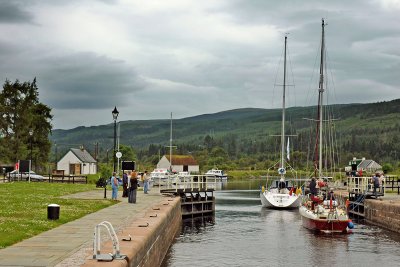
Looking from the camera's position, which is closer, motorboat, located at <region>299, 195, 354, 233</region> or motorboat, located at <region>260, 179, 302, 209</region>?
motorboat, located at <region>299, 195, 354, 233</region>

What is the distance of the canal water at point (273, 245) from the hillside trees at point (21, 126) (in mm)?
63246

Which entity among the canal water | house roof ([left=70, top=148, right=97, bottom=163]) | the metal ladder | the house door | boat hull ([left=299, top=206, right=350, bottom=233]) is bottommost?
the canal water

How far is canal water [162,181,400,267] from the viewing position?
2923cm

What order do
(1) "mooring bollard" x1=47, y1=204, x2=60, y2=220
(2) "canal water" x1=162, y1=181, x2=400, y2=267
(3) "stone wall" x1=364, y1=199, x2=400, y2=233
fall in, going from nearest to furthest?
1. (1) "mooring bollard" x1=47, y1=204, x2=60, y2=220
2. (2) "canal water" x1=162, y1=181, x2=400, y2=267
3. (3) "stone wall" x1=364, y1=199, x2=400, y2=233

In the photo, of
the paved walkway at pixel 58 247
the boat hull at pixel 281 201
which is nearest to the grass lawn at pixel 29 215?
the paved walkway at pixel 58 247

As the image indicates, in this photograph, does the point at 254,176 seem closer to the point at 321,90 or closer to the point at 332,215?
the point at 321,90

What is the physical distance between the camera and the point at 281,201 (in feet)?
206

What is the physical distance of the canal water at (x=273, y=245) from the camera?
95.9 ft

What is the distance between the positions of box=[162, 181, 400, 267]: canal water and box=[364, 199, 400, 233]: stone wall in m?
0.76

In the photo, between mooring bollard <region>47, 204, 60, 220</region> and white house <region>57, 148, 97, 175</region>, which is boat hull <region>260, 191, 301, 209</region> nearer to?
mooring bollard <region>47, 204, 60, 220</region>

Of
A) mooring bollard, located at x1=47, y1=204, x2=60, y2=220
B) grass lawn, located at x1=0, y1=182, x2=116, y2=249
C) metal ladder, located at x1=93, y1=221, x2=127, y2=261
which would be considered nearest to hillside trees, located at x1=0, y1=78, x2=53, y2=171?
grass lawn, located at x1=0, y1=182, x2=116, y2=249

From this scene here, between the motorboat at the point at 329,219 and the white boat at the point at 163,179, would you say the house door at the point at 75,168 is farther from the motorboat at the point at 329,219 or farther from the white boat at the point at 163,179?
the motorboat at the point at 329,219

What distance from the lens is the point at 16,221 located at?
2627 centimetres

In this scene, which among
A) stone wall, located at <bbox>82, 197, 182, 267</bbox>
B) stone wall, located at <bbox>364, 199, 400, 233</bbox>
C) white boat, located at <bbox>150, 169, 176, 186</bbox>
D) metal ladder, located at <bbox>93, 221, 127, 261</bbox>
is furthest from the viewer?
white boat, located at <bbox>150, 169, 176, 186</bbox>
